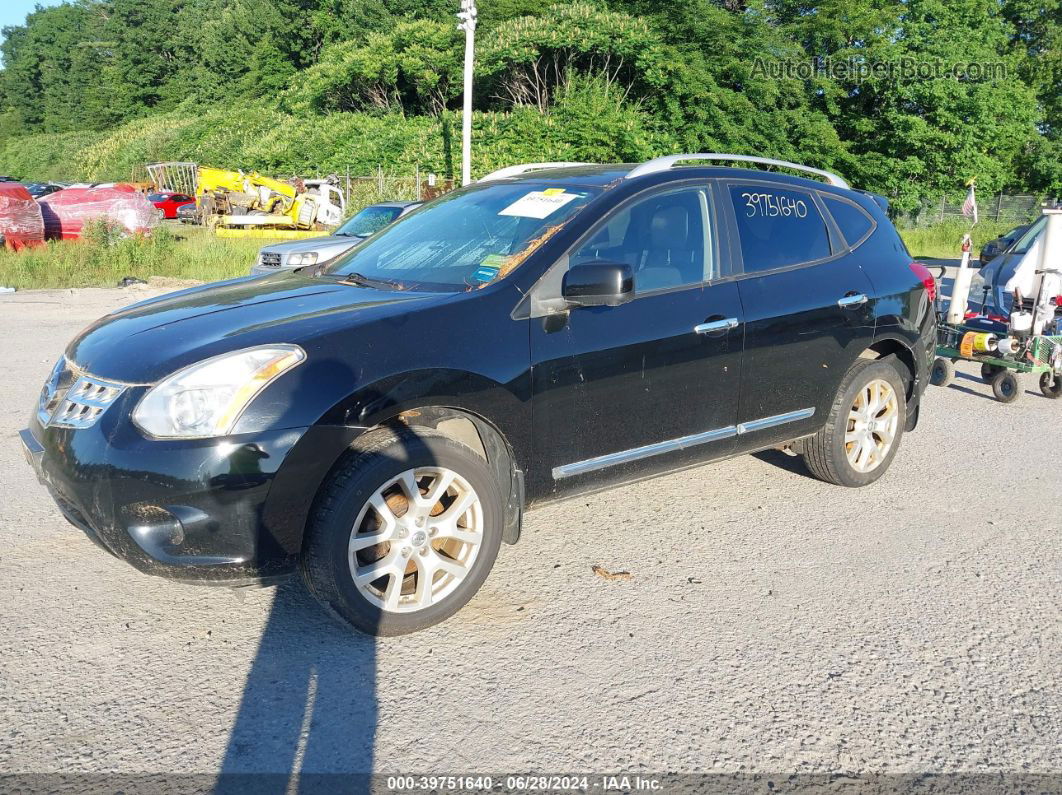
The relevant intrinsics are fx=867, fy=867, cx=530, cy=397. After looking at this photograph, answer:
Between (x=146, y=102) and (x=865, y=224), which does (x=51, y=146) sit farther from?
(x=865, y=224)

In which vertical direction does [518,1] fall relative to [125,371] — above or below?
above

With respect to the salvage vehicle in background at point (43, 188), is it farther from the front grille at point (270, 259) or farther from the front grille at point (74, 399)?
the front grille at point (74, 399)

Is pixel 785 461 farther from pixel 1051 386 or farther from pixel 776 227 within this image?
pixel 1051 386

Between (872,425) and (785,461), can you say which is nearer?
(872,425)

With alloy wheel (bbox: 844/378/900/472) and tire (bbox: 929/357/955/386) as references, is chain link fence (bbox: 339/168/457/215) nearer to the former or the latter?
tire (bbox: 929/357/955/386)

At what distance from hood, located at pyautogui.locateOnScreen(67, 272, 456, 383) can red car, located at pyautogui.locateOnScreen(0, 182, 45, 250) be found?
54.2 feet

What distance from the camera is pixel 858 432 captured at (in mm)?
5180

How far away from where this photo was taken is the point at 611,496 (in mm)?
5168

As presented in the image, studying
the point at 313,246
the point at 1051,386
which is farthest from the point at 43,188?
the point at 1051,386

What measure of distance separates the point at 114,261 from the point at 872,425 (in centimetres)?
1589

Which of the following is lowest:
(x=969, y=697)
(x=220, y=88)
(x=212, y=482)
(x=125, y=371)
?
(x=969, y=697)

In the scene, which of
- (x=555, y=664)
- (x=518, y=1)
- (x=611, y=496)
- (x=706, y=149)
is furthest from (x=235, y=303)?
(x=518, y=1)

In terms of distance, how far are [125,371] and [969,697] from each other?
3.32 meters

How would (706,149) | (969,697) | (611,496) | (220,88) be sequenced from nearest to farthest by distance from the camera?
(969,697) < (611,496) < (706,149) < (220,88)
